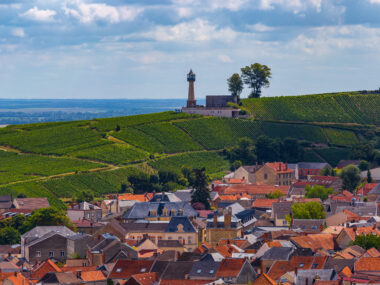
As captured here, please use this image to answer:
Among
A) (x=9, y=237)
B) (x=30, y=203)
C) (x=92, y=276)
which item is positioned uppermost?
(x=92, y=276)

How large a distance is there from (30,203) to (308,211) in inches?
1441

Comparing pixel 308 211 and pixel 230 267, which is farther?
pixel 308 211

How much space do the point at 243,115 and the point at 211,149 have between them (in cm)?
2459

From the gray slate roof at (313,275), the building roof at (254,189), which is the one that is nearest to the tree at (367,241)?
the gray slate roof at (313,275)

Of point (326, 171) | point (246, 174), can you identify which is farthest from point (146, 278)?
point (326, 171)

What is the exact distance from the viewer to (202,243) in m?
93.2

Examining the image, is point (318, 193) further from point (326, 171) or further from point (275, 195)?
point (326, 171)

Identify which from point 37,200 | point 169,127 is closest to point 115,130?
point 169,127

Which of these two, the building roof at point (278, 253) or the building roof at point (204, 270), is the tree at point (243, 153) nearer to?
the building roof at point (278, 253)

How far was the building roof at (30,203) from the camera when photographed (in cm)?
11968

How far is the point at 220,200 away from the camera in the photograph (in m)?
128

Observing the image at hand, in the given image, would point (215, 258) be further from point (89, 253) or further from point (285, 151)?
point (285, 151)

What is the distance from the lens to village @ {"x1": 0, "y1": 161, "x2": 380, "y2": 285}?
7188 centimetres

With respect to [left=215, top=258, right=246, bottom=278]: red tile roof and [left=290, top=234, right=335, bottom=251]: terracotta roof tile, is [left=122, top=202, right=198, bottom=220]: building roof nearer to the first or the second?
[left=290, top=234, right=335, bottom=251]: terracotta roof tile
